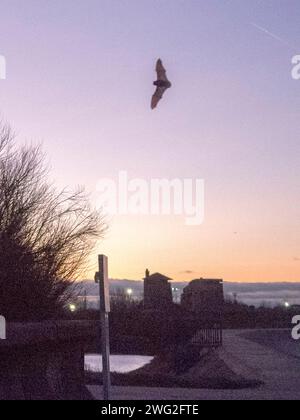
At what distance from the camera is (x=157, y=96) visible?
994cm

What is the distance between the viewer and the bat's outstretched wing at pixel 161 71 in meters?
10.1

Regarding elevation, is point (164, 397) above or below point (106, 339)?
below

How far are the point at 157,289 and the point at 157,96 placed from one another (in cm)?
7194

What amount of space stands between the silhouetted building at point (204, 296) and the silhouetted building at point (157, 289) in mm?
1959

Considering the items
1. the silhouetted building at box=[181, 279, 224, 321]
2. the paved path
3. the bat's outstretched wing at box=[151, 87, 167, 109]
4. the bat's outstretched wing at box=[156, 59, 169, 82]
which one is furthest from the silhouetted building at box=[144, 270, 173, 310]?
the bat's outstretched wing at box=[151, 87, 167, 109]

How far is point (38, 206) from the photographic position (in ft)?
69.7

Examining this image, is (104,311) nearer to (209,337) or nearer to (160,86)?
(160,86)

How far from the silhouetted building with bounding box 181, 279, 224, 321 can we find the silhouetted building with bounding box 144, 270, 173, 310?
196cm

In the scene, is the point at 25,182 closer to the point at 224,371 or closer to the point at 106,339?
the point at 224,371

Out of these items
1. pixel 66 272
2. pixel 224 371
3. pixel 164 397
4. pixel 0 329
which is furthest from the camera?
pixel 224 371

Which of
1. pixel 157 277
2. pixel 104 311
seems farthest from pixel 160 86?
pixel 157 277

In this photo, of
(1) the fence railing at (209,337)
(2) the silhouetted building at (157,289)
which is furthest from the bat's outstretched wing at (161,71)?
(2) the silhouetted building at (157,289)
